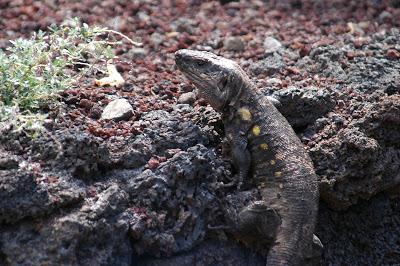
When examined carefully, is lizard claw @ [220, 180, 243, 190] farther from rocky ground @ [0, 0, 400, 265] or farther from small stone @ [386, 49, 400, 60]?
small stone @ [386, 49, 400, 60]

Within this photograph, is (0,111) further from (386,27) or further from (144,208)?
(386,27)

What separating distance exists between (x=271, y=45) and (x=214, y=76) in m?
1.71

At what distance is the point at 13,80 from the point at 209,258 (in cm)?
168

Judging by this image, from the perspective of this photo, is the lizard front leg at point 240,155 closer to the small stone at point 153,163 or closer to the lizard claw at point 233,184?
the lizard claw at point 233,184

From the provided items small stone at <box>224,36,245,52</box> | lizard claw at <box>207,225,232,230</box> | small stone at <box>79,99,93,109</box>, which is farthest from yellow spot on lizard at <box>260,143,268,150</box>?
small stone at <box>224,36,245,52</box>

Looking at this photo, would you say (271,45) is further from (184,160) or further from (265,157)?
(184,160)

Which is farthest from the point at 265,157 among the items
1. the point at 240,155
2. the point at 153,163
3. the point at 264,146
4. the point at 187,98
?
the point at 187,98

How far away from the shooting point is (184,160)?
13.4 ft

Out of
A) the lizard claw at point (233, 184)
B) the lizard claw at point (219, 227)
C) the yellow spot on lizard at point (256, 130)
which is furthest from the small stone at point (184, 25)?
the lizard claw at point (219, 227)

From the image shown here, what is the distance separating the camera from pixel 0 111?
3953 mm

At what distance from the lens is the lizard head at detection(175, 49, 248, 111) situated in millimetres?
4527

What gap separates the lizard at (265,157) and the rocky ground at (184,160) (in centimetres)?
14

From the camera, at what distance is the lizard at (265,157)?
4121 mm

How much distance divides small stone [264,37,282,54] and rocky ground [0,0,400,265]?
0.04 feet
